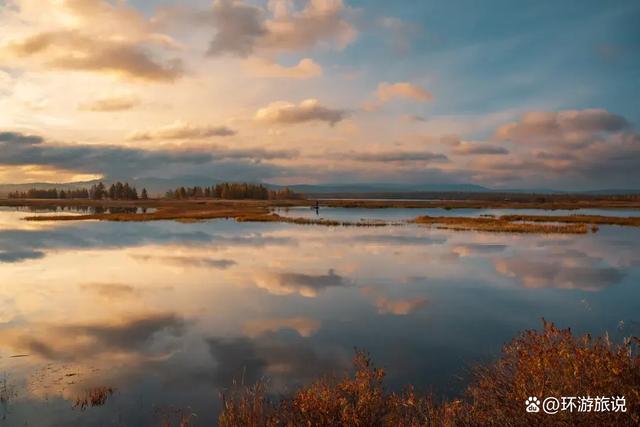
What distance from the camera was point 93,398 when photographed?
1205 centimetres

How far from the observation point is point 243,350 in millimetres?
16172

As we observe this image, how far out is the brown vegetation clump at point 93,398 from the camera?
1179 centimetres

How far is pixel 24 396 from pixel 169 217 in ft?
270

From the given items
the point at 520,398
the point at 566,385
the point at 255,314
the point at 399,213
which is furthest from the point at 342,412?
the point at 399,213

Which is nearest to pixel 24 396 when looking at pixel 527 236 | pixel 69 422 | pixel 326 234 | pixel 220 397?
pixel 69 422

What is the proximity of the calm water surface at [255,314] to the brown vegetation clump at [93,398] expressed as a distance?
227mm

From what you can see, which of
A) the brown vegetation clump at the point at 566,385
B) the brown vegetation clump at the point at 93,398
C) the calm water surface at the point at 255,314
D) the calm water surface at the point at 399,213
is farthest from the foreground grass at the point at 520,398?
the calm water surface at the point at 399,213

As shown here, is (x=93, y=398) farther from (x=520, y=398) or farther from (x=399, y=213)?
(x=399, y=213)

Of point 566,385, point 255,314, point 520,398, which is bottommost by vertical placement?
point 255,314

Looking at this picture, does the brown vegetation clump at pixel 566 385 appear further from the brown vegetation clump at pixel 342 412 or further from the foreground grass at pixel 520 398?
the brown vegetation clump at pixel 342 412

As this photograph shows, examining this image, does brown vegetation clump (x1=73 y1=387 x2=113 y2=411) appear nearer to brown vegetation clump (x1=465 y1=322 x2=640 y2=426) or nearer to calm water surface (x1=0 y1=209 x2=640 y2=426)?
calm water surface (x1=0 y1=209 x2=640 y2=426)

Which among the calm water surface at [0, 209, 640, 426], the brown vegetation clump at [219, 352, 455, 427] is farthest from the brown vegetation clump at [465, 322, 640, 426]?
the calm water surface at [0, 209, 640, 426]

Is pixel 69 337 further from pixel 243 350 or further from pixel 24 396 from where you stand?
pixel 243 350

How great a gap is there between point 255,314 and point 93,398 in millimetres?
9562
